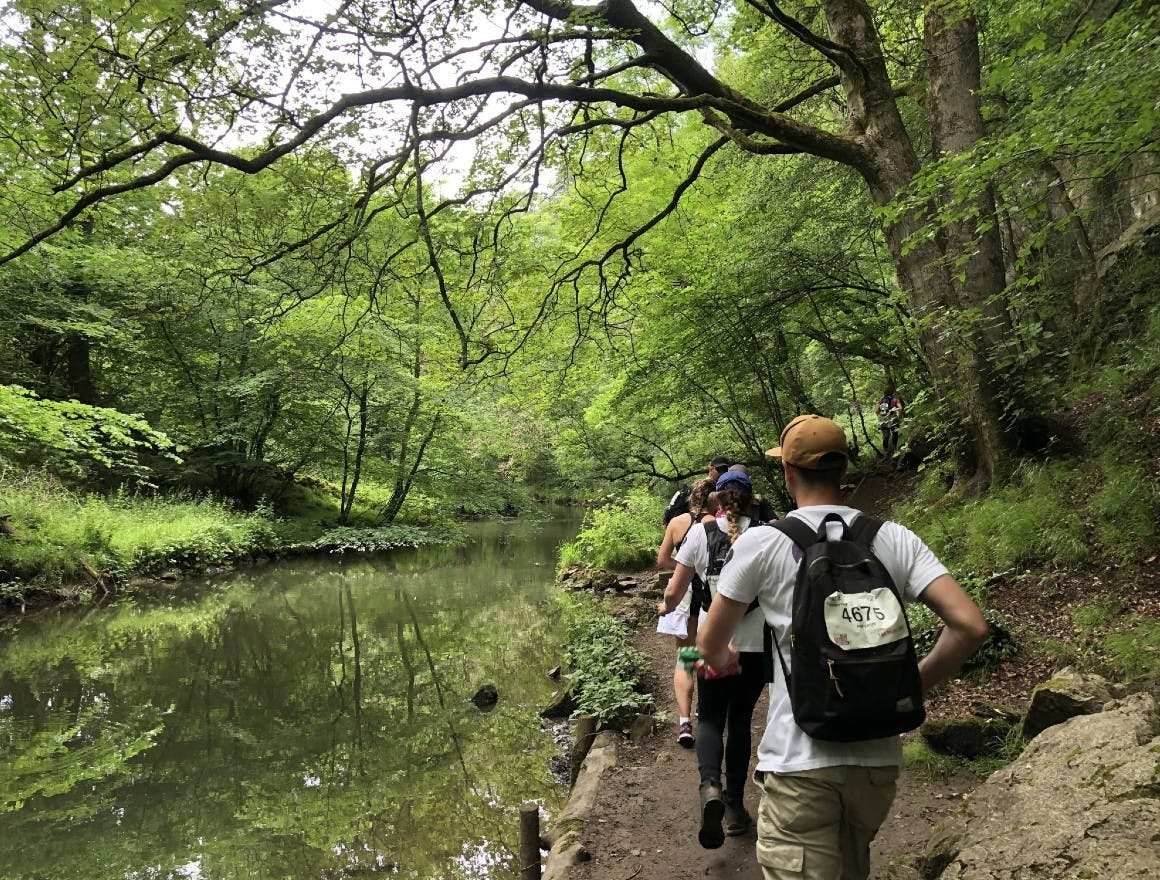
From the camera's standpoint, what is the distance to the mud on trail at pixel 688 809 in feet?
10.8

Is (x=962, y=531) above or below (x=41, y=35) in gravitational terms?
below

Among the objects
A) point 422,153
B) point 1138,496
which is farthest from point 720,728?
point 422,153

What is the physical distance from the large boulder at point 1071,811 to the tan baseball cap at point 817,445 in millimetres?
1358

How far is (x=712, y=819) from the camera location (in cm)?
313

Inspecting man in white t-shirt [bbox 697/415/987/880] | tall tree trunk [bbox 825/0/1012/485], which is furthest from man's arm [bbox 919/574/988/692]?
tall tree trunk [bbox 825/0/1012/485]

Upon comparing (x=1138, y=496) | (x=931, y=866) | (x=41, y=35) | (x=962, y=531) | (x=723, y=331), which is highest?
(x=41, y=35)

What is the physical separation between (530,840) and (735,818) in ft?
4.06

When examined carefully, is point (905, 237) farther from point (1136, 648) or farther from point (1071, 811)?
point (1071, 811)

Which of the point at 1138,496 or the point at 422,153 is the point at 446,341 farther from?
the point at 1138,496

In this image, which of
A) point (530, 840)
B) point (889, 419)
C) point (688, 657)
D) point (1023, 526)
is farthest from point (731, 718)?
point (889, 419)

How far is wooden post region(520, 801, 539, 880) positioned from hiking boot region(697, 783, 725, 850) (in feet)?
3.64

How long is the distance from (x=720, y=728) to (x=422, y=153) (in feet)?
17.0

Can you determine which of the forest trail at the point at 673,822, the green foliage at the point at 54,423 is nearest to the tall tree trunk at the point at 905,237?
the forest trail at the point at 673,822

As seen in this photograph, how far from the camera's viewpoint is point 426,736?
6703 millimetres
